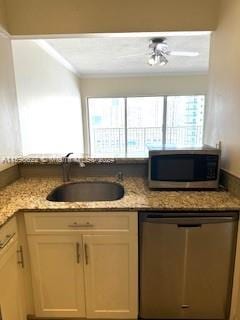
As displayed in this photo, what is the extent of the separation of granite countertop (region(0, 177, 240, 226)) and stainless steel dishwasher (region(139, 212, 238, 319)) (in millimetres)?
55

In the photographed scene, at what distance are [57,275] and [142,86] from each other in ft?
Result: 16.9

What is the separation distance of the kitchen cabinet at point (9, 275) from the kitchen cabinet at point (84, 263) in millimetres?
112

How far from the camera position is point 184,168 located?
5.49 feet

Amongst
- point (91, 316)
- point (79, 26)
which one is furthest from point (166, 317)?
point (79, 26)

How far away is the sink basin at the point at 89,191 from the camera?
196 cm

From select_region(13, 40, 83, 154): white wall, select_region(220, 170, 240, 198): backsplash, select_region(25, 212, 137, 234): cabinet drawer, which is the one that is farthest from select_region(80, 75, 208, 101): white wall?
select_region(25, 212, 137, 234): cabinet drawer

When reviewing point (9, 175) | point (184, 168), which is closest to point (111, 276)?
point (184, 168)

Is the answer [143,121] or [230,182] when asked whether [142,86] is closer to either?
[143,121]

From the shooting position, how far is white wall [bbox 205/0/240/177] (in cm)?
152

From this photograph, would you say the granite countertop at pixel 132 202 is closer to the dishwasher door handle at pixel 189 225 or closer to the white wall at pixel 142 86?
the dishwasher door handle at pixel 189 225

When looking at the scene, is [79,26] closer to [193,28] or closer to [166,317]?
[193,28]

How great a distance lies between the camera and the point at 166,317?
1.59 m

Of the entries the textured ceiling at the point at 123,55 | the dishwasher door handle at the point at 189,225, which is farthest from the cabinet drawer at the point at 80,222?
the textured ceiling at the point at 123,55

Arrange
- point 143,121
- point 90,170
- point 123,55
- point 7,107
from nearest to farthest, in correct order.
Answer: point 7,107
point 90,170
point 123,55
point 143,121
